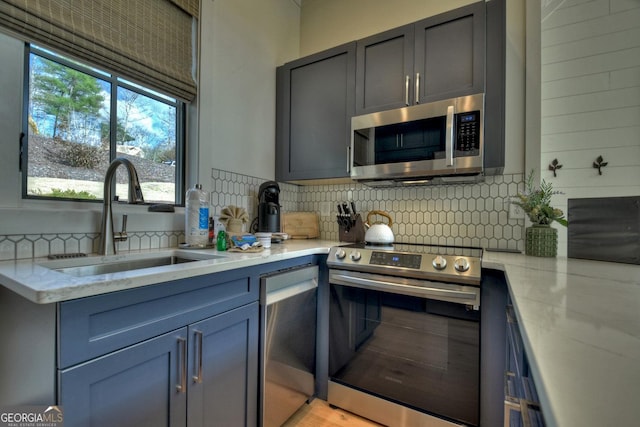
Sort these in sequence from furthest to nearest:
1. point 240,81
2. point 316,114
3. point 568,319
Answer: point 316,114, point 240,81, point 568,319

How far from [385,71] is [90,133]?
68.2 inches

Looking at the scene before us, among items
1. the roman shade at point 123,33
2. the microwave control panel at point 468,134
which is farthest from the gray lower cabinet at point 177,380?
the microwave control panel at point 468,134

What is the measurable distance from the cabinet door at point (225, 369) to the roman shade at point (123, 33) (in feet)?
4.22

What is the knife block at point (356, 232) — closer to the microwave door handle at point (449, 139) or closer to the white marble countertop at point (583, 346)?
the microwave door handle at point (449, 139)

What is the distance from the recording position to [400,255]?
58.6 inches

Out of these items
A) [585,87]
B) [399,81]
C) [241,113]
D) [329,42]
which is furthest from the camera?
[329,42]

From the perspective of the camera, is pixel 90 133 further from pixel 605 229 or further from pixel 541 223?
pixel 605 229

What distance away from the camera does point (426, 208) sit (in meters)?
2.03

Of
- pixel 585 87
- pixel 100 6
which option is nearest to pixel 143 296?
pixel 100 6

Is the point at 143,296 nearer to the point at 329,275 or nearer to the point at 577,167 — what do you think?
the point at 329,275

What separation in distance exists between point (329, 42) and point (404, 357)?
99.8 inches

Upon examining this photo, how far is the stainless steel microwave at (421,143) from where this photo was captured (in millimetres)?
1551

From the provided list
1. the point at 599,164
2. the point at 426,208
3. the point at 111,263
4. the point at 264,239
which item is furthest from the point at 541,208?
the point at 111,263

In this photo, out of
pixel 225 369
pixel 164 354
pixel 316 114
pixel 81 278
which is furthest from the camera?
pixel 316 114
